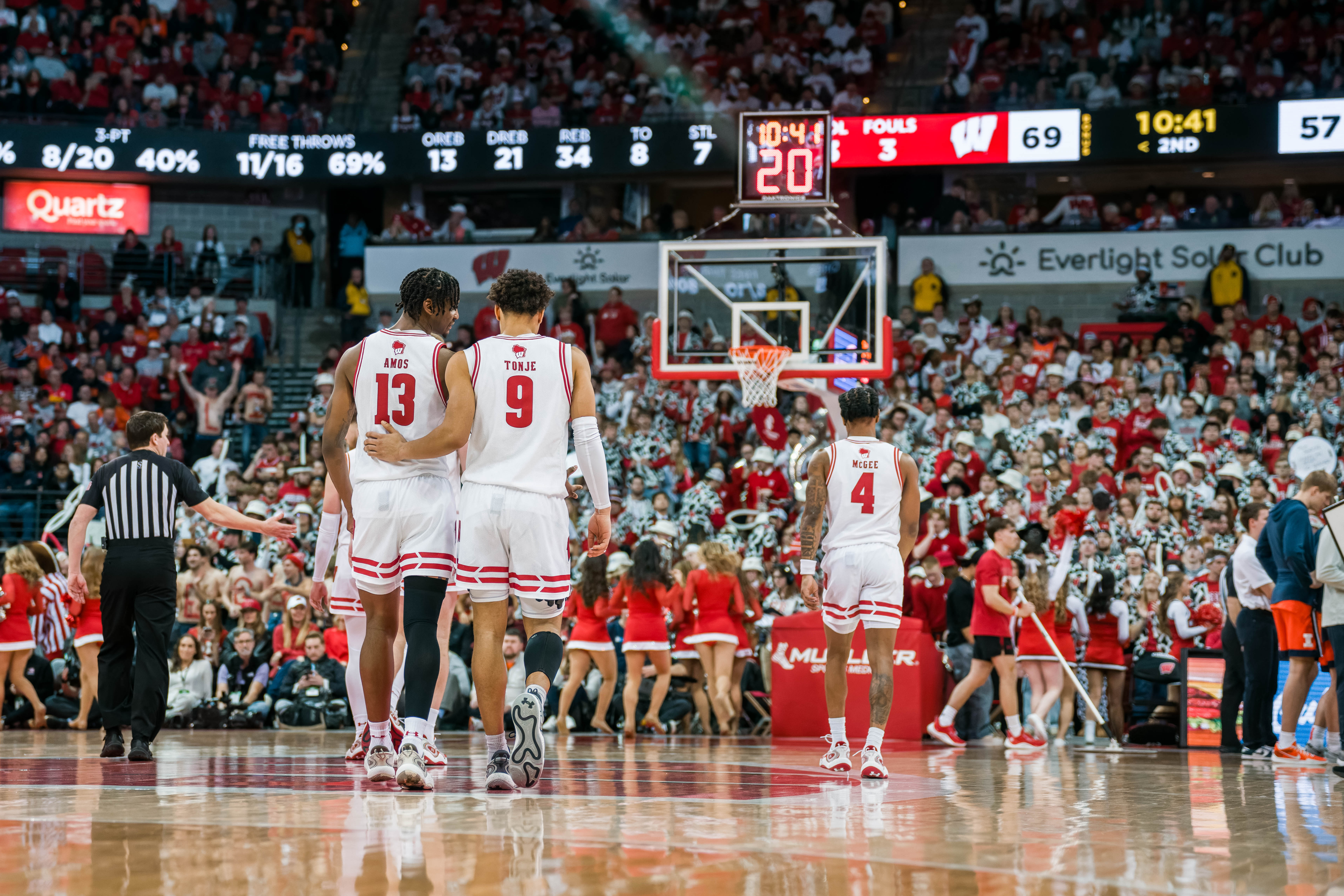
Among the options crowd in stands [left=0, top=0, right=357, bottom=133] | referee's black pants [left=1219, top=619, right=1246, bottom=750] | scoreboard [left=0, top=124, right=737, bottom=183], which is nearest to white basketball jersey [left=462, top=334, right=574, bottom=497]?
referee's black pants [left=1219, top=619, right=1246, bottom=750]

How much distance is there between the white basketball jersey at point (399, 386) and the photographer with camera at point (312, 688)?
26.9 ft

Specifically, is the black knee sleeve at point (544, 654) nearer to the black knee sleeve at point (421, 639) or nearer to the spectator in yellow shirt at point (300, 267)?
the black knee sleeve at point (421, 639)

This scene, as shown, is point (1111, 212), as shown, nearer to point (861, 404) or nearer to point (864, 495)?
point (861, 404)

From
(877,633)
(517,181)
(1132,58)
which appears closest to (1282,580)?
(877,633)

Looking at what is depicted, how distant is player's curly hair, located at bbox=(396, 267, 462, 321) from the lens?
21.7ft

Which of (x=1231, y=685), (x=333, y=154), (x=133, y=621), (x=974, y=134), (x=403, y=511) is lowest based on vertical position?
(x=1231, y=685)

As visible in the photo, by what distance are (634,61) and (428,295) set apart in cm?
2110

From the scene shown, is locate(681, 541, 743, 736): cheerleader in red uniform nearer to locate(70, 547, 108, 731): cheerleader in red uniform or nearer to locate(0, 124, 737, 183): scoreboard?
locate(70, 547, 108, 731): cheerleader in red uniform

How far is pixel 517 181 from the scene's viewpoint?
26375 mm

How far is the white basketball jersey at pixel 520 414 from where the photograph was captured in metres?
6.38

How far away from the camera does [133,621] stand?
8.86 meters

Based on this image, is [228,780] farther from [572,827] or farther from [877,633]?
[877,633]

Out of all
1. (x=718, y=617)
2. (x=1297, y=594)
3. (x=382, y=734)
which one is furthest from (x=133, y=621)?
(x=1297, y=594)

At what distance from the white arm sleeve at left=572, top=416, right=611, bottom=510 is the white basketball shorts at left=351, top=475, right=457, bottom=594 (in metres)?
0.62
